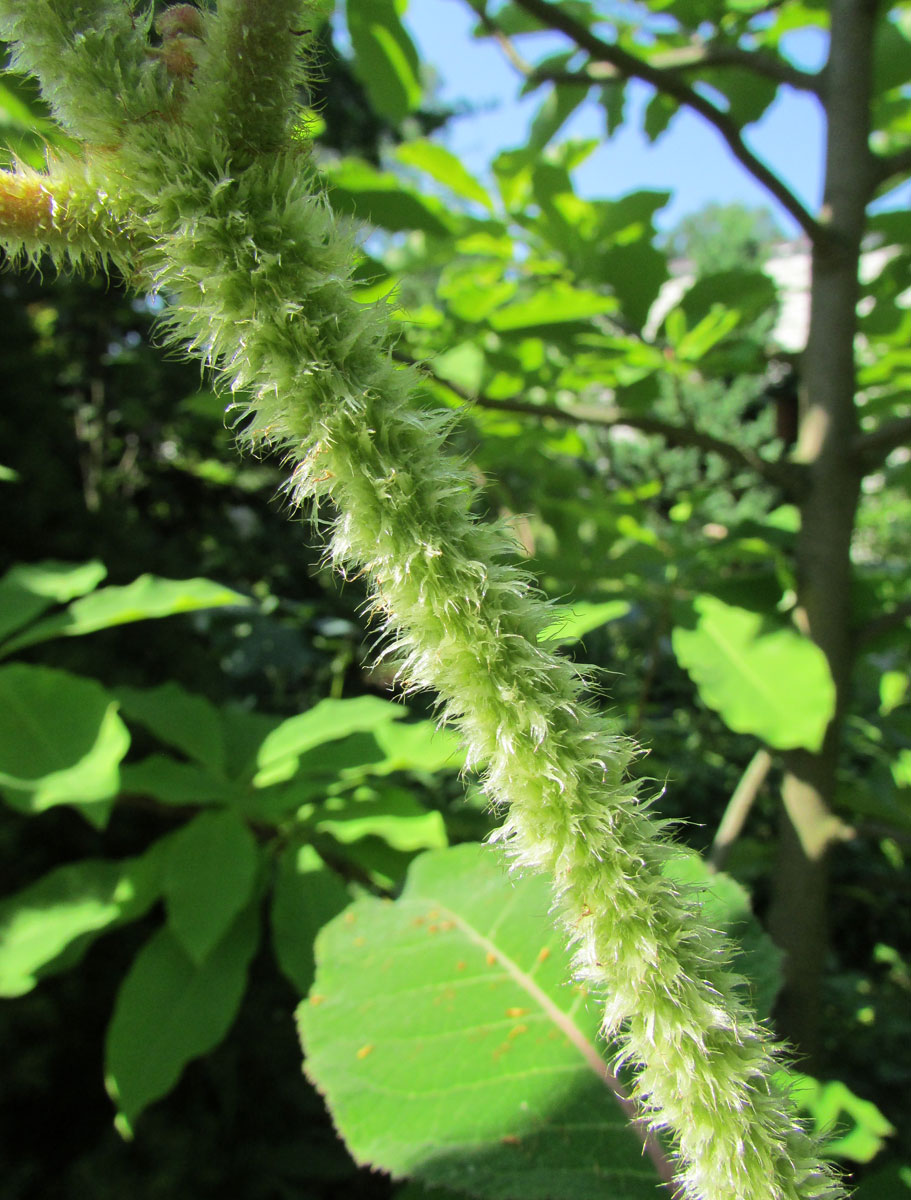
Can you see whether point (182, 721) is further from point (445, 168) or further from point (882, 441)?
point (882, 441)

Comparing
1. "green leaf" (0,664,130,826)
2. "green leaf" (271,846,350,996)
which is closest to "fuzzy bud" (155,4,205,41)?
"green leaf" (0,664,130,826)

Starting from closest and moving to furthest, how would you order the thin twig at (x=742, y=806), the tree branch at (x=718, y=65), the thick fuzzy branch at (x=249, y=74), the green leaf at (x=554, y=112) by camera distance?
the thick fuzzy branch at (x=249, y=74)
the tree branch at (x=718, y=65)
the thin twig at (x=742, y=806)
the green leaf at (x=554, y=112)

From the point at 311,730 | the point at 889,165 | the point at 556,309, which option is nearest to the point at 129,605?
the point at 311,730

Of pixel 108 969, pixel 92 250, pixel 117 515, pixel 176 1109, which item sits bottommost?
pixel 176 1109

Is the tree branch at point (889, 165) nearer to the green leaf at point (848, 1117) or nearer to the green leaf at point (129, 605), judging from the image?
the green leaf at point (129, 605)

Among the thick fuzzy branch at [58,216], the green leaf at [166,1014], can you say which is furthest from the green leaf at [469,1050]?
the thick fuzzy branch at [58,216]

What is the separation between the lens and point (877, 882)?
2.00 m

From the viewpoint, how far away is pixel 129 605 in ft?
6.12

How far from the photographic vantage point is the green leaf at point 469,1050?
3.13ft

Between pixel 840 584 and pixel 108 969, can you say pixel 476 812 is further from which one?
pixel 840 584

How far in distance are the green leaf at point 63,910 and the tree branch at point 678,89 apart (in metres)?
1.89

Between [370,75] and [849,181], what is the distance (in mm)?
1134

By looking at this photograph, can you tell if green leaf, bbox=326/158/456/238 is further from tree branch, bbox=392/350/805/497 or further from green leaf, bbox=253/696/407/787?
green leaf, bbox=253/696/407/787

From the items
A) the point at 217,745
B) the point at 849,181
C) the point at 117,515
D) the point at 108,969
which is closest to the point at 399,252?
the point at 849,181
